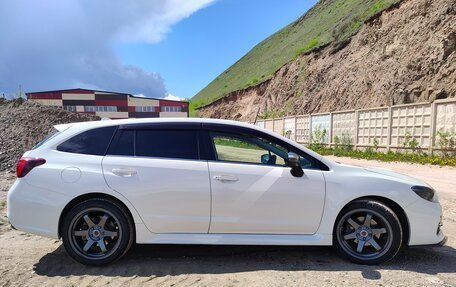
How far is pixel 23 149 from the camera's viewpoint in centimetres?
1298

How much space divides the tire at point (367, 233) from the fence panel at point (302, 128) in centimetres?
2084

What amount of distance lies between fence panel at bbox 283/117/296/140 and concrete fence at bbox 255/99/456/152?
2.58 metres

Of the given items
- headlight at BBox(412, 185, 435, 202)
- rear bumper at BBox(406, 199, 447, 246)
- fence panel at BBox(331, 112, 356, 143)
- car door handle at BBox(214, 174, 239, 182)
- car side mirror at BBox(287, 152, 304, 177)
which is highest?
fence panel at BBox(331, 112, 356, 143)

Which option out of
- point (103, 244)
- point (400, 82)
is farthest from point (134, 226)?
point (400, 82)

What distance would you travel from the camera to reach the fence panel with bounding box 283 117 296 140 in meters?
27.0

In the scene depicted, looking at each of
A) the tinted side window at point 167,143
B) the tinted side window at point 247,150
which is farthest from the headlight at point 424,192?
the tinted side window at point 167,143

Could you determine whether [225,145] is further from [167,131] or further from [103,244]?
[103,244]

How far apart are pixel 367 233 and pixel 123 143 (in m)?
3.01

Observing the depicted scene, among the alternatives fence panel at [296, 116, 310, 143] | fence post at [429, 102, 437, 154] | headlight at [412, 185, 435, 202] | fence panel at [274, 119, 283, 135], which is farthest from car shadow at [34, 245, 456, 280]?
fence panel at [274, 119, 283, 135]

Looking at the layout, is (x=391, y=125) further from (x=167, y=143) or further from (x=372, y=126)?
(x=167, y=143)

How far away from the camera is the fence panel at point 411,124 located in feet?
48.1

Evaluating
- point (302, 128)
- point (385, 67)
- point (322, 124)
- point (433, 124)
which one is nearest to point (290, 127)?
point (302, 128)

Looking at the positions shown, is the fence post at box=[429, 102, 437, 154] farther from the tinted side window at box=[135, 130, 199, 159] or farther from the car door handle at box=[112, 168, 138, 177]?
the car door handle at box=[112, 168, 138, 177]

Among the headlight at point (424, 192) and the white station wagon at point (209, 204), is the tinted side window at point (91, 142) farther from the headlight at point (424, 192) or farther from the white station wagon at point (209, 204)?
the headlight at point (424, 192)
